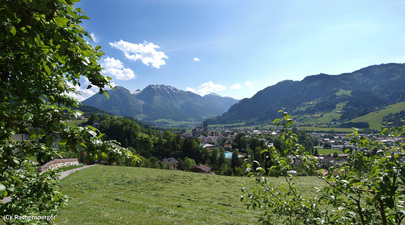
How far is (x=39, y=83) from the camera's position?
2979 millimetres

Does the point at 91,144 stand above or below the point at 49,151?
above

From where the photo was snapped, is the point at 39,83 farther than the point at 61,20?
Yes

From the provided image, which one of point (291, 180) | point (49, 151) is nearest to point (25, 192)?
point (49, 151)

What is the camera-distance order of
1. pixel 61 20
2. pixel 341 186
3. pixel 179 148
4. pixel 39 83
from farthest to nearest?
pixel 179 148 < pixel 341 186 < pixel 39 83 < pixel 61 20

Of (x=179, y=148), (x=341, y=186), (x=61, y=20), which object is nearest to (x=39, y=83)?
(x=61, y=20)

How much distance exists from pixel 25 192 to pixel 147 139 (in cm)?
9025

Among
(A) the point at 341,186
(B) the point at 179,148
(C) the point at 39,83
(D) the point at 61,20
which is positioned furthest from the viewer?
(B) the point at 179,148

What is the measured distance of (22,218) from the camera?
10.5 feet

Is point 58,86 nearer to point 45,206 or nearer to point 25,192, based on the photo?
point 25,192

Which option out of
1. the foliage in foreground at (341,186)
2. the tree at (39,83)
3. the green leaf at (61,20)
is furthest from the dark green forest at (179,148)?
the green leaf at (61,20)

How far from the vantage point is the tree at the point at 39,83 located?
195 centimetres

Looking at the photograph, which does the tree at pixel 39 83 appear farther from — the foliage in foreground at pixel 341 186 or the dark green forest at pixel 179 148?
the dark green forest at pixel 179 148

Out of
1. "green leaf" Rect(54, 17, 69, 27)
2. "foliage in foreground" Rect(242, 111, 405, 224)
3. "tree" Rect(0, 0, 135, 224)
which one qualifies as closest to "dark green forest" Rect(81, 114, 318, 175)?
"foliage in foreground" Rect(242, 111, 405, 224)

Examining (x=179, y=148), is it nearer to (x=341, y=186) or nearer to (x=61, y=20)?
(x=341, y=186)
